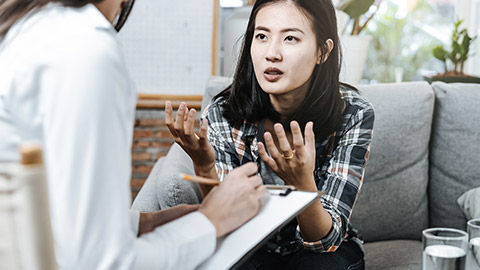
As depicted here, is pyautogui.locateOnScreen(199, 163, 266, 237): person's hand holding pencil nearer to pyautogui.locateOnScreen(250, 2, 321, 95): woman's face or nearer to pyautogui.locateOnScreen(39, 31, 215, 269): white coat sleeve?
pyautogui.locateOnScreen(39, 31, 215, 269): white coat sleeve

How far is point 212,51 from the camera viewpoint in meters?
2.49

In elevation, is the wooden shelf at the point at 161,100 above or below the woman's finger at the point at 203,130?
below

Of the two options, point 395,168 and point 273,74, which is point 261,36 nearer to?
point 273,74

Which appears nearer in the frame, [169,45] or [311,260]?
[311,260]

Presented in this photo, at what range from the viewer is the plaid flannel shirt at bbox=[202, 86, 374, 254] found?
131 centimetres

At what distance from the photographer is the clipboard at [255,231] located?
0.82 meters

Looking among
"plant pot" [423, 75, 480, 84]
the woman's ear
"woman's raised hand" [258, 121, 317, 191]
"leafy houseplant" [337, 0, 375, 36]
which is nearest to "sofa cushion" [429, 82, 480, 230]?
"plant pot" [423, 75, 480, 84]

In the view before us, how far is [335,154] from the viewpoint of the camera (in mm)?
1384

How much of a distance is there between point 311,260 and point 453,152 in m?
0.85

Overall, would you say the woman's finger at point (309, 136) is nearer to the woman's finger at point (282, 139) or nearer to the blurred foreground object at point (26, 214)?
the woman's finger at point (282, 139)

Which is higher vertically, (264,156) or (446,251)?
(264,156)

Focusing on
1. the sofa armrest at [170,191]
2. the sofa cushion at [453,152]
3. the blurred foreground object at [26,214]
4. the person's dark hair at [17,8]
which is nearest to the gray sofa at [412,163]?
the sofa cushion at [453,152]

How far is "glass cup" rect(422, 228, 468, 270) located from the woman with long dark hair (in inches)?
8.3

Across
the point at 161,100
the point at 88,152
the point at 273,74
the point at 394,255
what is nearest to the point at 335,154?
the point at 273,74
